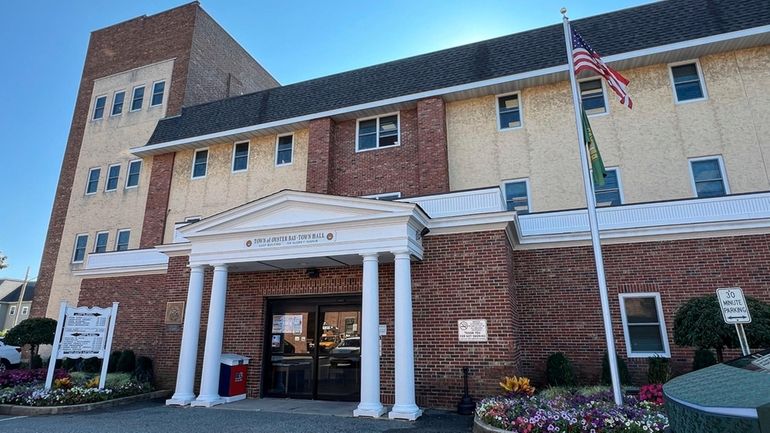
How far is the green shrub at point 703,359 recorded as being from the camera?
10.3 m

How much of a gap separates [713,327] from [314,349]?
359 inches

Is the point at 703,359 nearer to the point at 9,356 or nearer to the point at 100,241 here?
the point at 100,241

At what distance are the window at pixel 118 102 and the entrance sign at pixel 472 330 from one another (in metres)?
22.5

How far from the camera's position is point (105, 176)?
2289cm

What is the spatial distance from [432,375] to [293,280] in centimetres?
471

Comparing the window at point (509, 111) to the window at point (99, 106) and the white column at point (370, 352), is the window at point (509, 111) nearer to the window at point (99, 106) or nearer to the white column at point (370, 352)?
the white column at point (370, 352)

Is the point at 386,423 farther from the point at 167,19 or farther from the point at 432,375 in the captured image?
the point at 167,19

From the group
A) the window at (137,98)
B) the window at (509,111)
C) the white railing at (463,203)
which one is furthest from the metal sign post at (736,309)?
the window at (137,98)

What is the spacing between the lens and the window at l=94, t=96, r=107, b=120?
24.7 metres

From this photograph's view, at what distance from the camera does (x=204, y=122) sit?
19.9 meters

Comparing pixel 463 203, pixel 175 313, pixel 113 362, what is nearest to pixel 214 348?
pixel 175 313

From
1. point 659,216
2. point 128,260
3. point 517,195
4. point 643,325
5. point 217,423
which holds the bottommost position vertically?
point 217,423

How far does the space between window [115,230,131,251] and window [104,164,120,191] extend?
2660 millimetres

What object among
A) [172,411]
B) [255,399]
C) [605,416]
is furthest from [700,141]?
[172,411]
